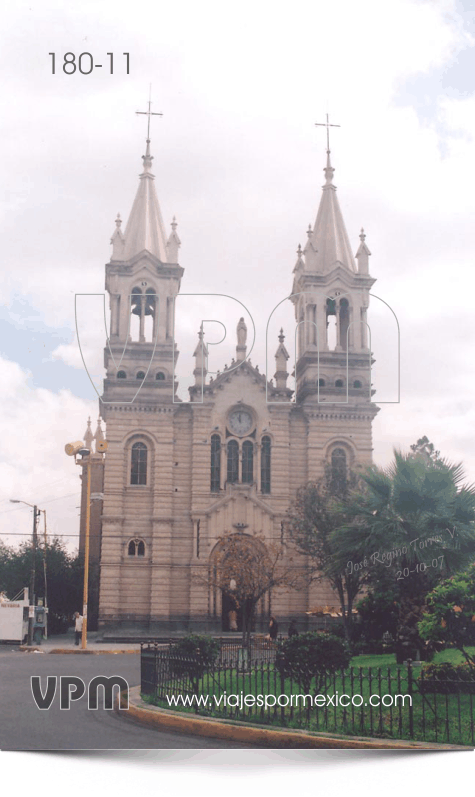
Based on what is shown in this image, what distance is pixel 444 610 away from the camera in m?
16.0

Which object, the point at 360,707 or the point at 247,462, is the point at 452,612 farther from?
the point at 247,462

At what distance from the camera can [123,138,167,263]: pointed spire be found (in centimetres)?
4875

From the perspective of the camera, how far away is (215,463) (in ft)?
155

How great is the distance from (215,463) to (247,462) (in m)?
1.77

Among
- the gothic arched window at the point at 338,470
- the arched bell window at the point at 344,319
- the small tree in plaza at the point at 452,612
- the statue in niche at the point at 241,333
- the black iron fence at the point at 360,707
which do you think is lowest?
the black iron fence at the point at 360,707

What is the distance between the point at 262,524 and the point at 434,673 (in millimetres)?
30844

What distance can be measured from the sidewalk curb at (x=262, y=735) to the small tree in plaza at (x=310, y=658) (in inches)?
58.9

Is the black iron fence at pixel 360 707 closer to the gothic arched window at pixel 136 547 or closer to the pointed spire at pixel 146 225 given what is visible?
the gothic arched window at pixel 136 547

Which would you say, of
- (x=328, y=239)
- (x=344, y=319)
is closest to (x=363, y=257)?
(x=328, y=239)

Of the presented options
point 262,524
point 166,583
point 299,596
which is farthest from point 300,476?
point 166,583

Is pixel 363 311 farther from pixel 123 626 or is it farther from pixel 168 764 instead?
pixel 168 764

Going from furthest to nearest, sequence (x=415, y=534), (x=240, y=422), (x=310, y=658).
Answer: (x=240, y=422), (x=415, y=534), (x=310, y=658)

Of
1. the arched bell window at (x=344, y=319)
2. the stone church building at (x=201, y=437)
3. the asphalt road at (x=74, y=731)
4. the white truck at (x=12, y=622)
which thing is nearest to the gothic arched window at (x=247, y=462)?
the stone church building at (x=201, y=437)

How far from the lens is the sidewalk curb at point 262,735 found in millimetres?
12719
